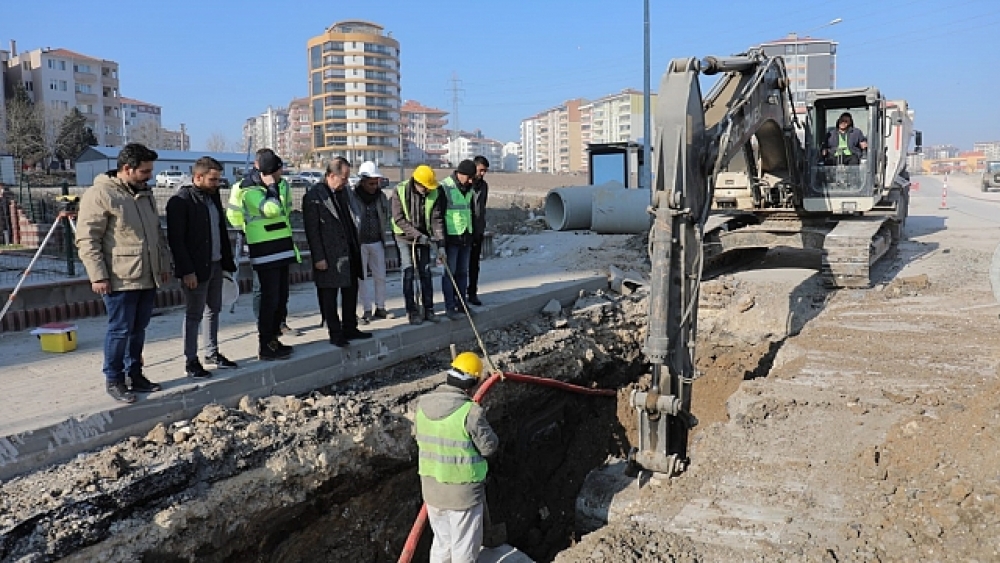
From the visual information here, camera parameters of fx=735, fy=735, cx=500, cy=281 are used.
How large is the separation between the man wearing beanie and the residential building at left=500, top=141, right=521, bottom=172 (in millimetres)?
145449

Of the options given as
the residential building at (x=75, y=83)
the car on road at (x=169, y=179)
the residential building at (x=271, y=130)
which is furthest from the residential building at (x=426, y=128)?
the car on road at (x=169, y=179)

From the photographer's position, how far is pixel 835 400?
246 inches

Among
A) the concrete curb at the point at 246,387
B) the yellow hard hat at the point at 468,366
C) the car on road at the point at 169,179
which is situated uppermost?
the car on road at the point at 169,179

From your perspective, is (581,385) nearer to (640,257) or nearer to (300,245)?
(640,257)

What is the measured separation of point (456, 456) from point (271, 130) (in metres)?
150

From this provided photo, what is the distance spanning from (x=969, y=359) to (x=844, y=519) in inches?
148

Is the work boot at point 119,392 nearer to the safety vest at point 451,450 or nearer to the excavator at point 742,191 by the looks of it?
the safety vest at point 451,450

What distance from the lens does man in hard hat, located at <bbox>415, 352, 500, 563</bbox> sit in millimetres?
4488

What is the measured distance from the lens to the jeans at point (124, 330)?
507 centimetres

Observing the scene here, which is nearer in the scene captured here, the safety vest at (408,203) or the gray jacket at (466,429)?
the gray jacket at (466,429)

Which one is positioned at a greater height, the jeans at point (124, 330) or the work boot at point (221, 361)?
the jeans at point (124, 330)

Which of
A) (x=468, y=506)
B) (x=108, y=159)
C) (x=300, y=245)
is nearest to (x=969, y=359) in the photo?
(x=468, y=506)

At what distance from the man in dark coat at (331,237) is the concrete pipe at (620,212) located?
1031 cm

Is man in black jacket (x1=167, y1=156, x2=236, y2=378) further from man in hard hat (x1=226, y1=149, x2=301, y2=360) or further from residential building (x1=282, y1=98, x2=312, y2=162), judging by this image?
residential building (x1=282, y1=98, x2=312, y2=162)
